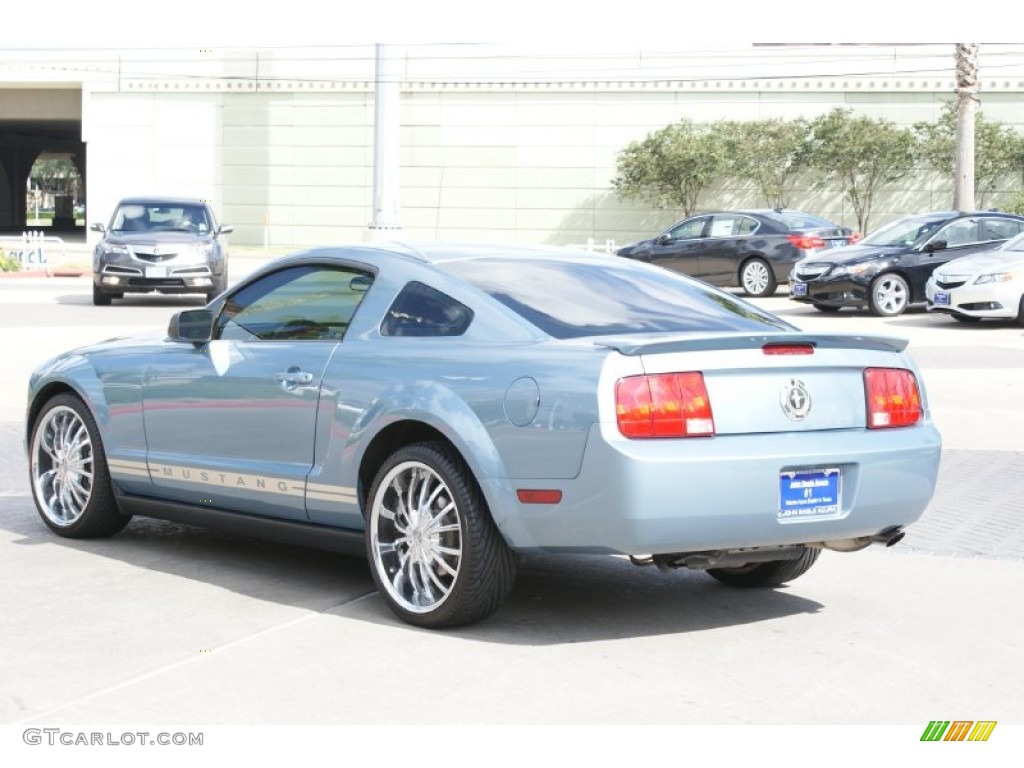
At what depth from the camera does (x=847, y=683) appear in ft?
18.7

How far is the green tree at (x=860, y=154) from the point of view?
155 ft

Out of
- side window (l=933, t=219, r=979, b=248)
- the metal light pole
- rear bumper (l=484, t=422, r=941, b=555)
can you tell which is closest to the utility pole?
side window (l=933, t=219, r=979, b=248)

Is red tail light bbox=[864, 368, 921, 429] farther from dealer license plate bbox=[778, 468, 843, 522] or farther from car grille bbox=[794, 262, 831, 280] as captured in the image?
car grille bbox=[794, 262, 831, 280]

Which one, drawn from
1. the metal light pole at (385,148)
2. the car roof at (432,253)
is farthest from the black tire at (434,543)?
the metal light pole at (385,148)

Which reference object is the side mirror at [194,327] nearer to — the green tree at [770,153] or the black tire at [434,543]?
the black tire at [434,543]

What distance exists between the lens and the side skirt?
684 cm

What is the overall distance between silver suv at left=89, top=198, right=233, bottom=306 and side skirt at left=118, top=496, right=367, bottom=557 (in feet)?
57.8

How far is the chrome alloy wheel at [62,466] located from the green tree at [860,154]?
41.1m

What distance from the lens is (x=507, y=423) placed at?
6121 mm

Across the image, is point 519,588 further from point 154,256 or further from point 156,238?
point 156,238

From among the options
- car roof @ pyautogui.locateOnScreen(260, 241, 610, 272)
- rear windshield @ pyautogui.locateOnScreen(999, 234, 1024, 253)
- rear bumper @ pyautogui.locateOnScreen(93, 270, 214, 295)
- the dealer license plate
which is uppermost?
rear windshield @ pyautogui.locateOnScreen(999, 234, 1024, 253)

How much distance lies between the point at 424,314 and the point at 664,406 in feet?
4.21

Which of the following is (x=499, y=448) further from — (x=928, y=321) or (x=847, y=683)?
(x=928, y=321)

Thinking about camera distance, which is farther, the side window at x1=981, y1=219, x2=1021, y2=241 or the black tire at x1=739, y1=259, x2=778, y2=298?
the black tire at x1=739, y1=259, x2=778, y2=298
